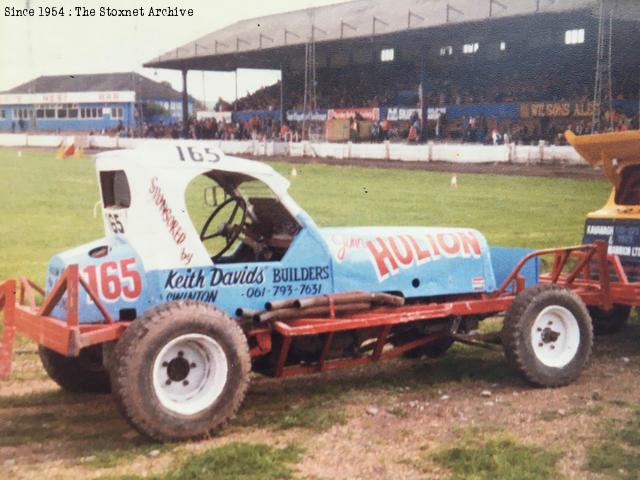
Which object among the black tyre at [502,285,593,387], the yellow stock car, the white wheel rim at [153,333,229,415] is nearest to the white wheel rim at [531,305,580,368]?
the black tyre at [502,285,593,387]

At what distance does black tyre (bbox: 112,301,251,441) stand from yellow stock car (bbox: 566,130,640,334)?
175 inches

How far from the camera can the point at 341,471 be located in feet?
15.5

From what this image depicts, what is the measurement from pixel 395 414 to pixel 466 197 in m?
14.2

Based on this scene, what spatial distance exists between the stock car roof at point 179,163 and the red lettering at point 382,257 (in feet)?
2.57

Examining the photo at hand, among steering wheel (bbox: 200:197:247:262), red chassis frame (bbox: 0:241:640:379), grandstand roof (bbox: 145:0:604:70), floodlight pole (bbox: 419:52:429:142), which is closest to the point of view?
red chassis frame (bbox: 0:241:640:379)

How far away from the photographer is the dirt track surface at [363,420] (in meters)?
4.85

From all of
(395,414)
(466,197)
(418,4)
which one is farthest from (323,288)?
(418,4)

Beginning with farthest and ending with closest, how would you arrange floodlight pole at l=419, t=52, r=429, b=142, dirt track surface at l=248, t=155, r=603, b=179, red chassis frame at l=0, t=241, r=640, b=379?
floodlight pole at l=419, t=52, r=429, b=142
dirt track surface at l=248, t=155, r=603, b=179
red chassis frame at l=0, t=241, r=640, b=379

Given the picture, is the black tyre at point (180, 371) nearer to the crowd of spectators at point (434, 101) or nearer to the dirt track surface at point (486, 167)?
the dirt track surface at point (486, 167)

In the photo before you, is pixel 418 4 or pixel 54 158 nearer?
pixel 418 4

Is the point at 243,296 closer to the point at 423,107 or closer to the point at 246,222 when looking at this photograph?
the point at 246,222

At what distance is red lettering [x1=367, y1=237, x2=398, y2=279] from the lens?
242 inches

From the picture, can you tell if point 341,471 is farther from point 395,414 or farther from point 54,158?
point 54,158

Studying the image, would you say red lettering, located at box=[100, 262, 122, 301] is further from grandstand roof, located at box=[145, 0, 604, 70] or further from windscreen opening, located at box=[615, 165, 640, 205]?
grandstand roof, located at box=[145, 0, 604, 70]
